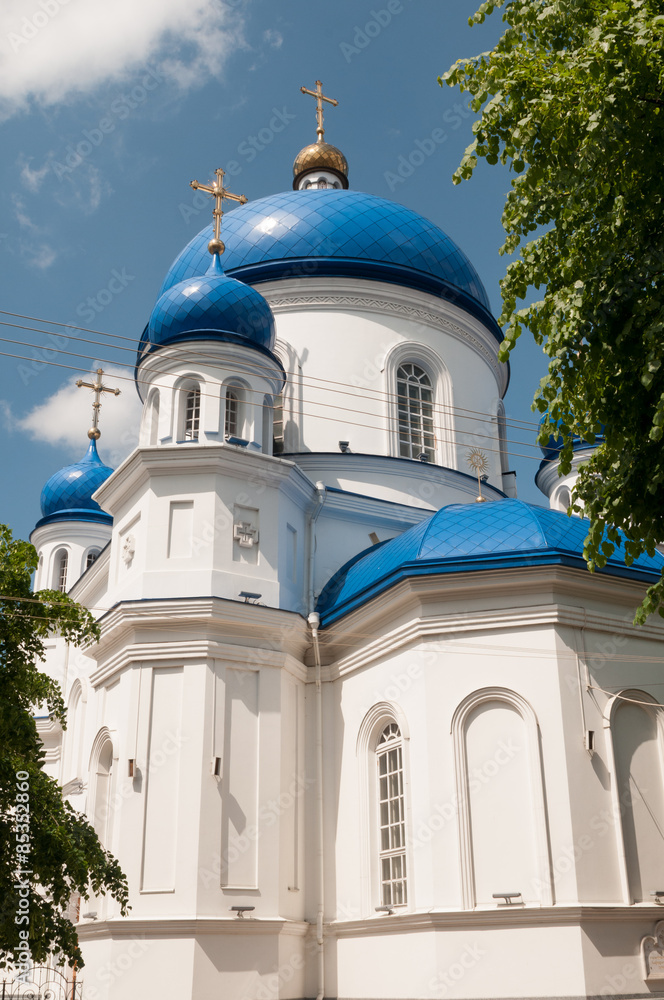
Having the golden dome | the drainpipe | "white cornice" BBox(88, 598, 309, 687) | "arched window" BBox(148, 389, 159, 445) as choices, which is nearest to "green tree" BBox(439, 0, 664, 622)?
"white cornice" BBox(88, 598, 309, 687)

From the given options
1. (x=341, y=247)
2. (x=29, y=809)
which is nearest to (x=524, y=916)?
(x=29, y=809)

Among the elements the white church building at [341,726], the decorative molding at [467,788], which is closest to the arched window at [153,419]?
the white church building at [341,726]

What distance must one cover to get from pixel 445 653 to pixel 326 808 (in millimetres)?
2666

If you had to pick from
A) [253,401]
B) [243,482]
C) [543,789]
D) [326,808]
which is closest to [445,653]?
[543,789]

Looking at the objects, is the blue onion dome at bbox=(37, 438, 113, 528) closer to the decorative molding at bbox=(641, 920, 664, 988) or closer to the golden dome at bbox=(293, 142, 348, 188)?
the golden dome at bbox=(293, 142, 348, 188)

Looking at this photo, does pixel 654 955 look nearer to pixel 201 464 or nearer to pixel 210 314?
pixel 201 464

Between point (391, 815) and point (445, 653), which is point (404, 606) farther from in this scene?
point (391, 815)

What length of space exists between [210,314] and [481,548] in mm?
5146

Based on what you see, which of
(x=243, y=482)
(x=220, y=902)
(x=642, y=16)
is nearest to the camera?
(x=642, y=16)

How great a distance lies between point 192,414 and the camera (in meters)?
14.0

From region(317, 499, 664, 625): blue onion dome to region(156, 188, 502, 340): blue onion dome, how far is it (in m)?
5.61

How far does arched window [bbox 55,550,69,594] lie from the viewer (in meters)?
22.2

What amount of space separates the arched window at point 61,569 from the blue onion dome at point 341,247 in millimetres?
7237

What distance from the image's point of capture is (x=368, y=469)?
15.5 meters
